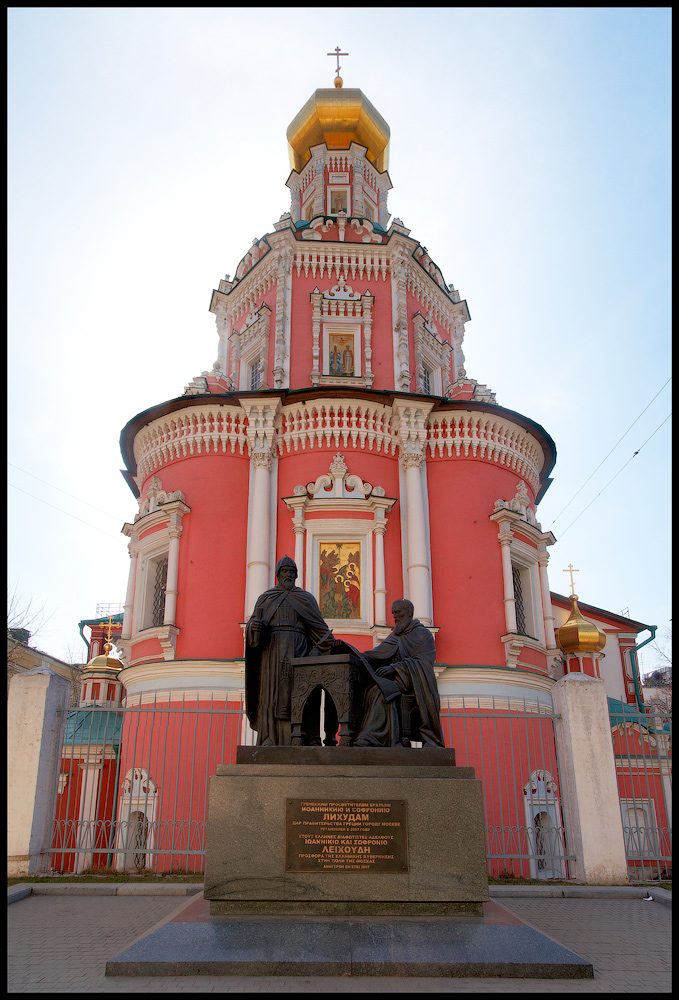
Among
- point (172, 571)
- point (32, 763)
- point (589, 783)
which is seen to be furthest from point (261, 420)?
point (589, 783)

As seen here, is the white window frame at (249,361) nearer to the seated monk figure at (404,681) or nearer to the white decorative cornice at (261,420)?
the white decorative cornice at (261,420)

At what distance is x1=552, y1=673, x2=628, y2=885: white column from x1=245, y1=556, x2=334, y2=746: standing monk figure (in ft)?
15.2

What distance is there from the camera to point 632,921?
6922 mm

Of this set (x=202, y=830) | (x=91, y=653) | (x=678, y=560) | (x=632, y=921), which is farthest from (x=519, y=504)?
(x=91, y=653)

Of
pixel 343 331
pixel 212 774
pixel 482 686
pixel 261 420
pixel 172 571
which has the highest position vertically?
pixel 343 331

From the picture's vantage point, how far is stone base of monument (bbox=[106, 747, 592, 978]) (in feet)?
16.1

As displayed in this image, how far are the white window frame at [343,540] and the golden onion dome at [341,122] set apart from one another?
13.5 m

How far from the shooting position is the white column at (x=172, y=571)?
1532 cm

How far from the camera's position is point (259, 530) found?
608 inches

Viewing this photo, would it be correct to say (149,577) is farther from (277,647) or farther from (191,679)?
(277,647)

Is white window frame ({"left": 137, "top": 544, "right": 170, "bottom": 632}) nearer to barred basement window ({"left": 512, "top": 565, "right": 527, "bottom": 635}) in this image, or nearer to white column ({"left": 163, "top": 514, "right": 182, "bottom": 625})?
white column ({"left": 163, "top": 514, "right": 182, "bottom": 625})

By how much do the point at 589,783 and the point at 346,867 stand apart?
200 inches

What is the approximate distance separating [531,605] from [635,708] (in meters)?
9.20

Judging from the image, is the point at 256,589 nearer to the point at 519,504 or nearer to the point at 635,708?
the point at 519,504
